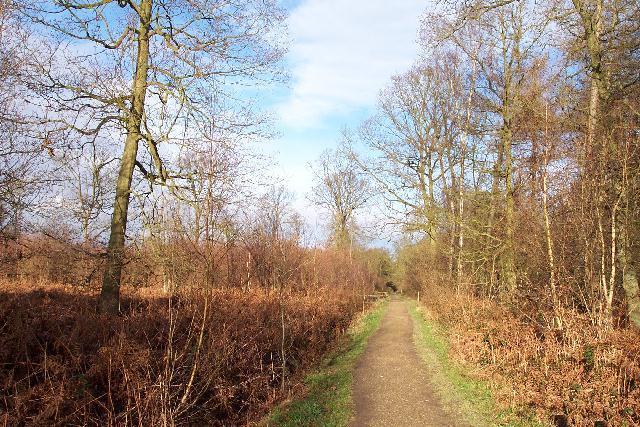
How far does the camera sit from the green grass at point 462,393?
6801 mm

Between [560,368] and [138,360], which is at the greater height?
[138,360]

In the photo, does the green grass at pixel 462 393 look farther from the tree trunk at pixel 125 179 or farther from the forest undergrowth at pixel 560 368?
the tree trunk at pixel 125 179

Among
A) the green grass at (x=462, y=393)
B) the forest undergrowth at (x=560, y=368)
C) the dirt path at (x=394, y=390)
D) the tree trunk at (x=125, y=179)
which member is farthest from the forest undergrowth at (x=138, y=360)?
the forest undergrowth at (x=560, y=368)

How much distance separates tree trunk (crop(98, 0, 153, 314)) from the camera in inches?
348

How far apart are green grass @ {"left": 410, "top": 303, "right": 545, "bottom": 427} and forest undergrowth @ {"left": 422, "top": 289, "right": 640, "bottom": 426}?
19cm

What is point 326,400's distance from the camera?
26.8ft

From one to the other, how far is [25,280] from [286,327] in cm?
749

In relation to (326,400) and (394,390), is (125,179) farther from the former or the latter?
(394,390)

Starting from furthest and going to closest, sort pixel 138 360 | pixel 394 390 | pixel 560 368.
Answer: pixel 394 390 < pixel 560 368 < pixel 138 360

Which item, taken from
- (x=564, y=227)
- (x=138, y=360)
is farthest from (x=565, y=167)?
(x=138, y=360)

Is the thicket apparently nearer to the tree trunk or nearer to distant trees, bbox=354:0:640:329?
distant trees, bbox=354:0:640:329

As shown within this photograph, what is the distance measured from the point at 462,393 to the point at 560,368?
185 centimetres

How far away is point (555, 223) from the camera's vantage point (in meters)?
9.23

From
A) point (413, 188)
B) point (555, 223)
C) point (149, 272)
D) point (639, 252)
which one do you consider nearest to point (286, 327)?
point (149, 272)
